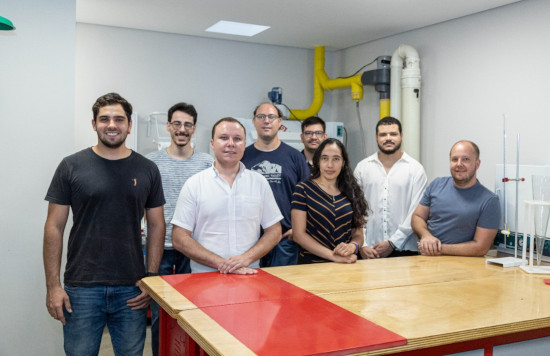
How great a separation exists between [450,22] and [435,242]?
7.92 feet

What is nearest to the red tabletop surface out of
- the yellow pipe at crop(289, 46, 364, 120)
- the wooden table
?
the wooden table

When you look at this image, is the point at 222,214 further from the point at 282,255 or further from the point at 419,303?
the point at 419,303

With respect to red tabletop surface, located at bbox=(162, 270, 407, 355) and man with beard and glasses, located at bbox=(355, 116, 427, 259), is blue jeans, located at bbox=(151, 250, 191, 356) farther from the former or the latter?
man with beard and glasses, located at bbox=(355, 116, 427, 259)

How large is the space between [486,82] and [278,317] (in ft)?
10.6

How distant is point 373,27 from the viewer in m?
4.84

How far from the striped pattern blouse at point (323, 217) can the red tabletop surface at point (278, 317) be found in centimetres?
51

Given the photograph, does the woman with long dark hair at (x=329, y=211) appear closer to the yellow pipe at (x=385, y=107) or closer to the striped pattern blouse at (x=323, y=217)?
the striped pattern blouse at (x=323, y=217)

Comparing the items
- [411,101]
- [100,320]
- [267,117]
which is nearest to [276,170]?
[267,117]

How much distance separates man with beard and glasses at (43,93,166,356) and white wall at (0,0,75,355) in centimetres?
122

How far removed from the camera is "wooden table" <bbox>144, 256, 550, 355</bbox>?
164cm

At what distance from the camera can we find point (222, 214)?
8.00ft

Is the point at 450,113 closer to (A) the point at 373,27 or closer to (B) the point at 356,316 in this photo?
(A) the point at 373,27

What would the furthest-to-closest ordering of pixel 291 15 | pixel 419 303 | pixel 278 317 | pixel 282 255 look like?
pixel 291 15 < pixel 282 255 < pixel 419 303 < pixel 278 317

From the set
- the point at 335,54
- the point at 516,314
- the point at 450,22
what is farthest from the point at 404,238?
the point at 335,54
